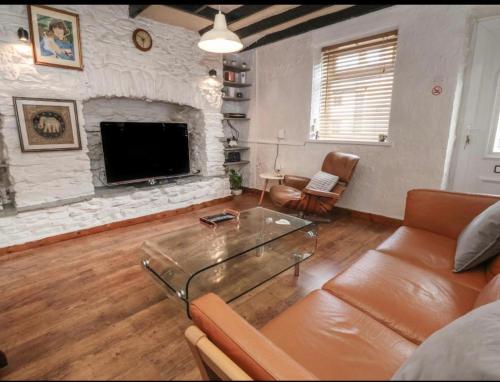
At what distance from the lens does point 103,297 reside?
1.69 meters

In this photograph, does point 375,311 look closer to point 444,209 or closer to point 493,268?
point 493,268

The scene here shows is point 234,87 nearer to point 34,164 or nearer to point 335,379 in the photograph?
point 34,164

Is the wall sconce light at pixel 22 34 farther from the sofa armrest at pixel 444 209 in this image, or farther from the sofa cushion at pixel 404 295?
the sofa armrest at pixel 444 209

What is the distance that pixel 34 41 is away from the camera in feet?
7.36

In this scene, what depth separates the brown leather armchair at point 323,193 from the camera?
2.87m

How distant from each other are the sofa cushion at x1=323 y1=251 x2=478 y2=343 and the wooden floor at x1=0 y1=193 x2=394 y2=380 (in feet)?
1.86

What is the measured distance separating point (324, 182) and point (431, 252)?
1.61 meters

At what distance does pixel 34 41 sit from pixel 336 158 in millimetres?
3193

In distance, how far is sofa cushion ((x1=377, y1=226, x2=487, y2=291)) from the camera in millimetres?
1290

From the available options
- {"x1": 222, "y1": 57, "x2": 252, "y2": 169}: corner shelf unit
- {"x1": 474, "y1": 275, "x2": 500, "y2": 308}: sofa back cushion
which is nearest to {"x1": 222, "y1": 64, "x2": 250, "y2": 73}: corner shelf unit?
{"x1": 222, "y1": 57, "x2": 252, "y2": 169}: corner shelf unit

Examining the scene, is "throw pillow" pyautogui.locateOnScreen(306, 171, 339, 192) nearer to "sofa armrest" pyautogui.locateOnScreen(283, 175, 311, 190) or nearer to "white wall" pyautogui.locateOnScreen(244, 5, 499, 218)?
"sofa armrest" pyautogui.locateOnScreen(283, 175, 311, 190)

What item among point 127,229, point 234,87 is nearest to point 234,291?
point 127,229

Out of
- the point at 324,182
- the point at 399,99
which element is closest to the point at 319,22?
the point at 399,99

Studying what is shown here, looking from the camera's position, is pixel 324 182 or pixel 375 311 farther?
pixel 324 182
